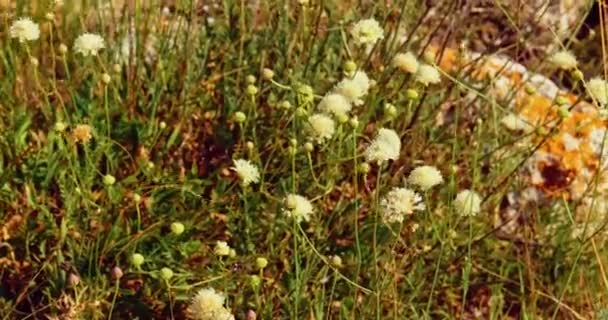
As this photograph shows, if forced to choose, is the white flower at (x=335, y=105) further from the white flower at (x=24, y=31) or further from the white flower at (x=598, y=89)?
the white flower at (x=24, y=31)

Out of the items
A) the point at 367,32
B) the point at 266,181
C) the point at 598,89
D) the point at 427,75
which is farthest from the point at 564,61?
the point at 266,181

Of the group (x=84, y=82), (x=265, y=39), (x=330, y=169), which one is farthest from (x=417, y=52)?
(x=84, y=82)

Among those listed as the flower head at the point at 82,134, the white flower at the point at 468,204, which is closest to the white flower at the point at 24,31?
the flower head at the point at 82,134

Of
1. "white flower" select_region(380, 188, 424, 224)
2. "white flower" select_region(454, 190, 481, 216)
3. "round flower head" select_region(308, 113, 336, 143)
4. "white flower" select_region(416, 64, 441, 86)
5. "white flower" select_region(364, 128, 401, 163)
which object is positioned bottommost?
"white flower" select_region(454, 190, 481, 216)

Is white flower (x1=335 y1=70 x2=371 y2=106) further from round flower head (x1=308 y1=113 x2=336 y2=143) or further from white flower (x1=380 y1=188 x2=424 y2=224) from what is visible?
white flower (x1=380 y1=188 x2=424 y2=224)

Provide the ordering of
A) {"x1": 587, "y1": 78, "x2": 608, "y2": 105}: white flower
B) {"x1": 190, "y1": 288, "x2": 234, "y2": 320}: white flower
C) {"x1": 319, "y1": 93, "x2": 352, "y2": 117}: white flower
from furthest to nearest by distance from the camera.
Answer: {"x1": 587, "y1": 78, "x2": 608, "y2": 105}: white flower
{"x1": 319, "y1": 93, "x2": 352, "y2": 117}: white flower
{"x1": 190, "y1": 288, "x2": 234, "y2": 320}: white flower

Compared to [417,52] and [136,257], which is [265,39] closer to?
[417,52]

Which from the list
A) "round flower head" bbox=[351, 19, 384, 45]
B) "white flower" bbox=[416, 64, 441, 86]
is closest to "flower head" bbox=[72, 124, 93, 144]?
"round flower head" bbox=[351, 19, 384, 45]

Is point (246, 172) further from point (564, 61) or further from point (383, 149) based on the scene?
point (564, 61)
